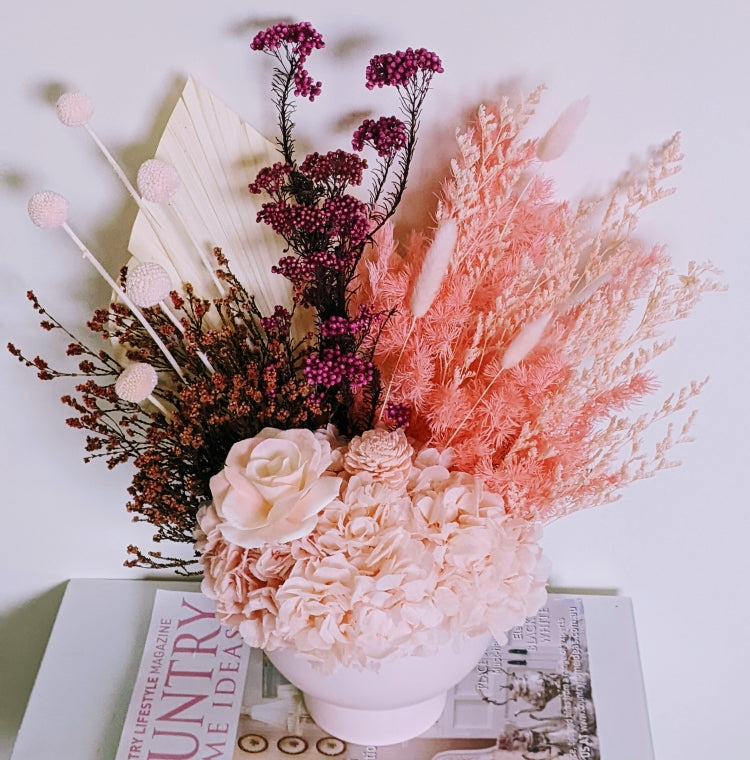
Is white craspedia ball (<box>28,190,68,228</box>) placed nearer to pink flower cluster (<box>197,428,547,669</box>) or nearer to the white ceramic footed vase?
pink flower cluster (<box>197,428,547,669</box>)

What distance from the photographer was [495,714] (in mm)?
986

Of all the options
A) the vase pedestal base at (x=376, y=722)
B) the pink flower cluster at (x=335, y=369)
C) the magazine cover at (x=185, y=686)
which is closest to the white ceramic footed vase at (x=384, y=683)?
the vase pedestal base at (x=376, y=722)

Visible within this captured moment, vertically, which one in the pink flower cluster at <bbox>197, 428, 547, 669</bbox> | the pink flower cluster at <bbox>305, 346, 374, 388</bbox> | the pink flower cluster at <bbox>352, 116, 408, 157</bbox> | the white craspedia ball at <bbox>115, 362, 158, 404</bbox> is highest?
the pink flower cluster at <bbox>352, 116, 408, 157</bbox>

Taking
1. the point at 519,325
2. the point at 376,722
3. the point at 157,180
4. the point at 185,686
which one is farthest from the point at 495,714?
the point at 157,180

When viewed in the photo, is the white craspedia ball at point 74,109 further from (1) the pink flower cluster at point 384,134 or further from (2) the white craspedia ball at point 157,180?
(1) the pink flower cluster at point 384,134

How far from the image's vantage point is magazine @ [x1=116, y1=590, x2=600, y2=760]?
0.94 m

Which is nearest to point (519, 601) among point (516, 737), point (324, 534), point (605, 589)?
point (324, 534)

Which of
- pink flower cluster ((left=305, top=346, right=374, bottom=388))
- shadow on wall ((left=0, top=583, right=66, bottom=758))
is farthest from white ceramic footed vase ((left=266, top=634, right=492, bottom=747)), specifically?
shadow on wall ((left=0, top=583, right=66, bottom=758))

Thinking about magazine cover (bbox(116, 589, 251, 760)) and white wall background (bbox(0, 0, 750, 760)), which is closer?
white wall background (bbox(0, 0, 750, 760))

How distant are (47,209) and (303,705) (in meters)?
0.69

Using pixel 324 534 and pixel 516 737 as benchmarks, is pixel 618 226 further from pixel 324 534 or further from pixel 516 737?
pixel 516 737

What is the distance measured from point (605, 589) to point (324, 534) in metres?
0.61

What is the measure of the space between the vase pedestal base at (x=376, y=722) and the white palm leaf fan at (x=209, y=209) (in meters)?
0.51

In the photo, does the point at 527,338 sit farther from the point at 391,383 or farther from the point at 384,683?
the point at 384,683
